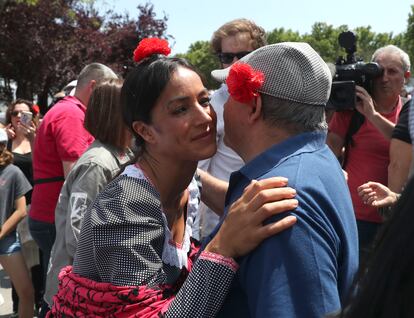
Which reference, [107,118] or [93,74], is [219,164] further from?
[93,74]

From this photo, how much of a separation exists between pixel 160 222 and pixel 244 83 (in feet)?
1.66

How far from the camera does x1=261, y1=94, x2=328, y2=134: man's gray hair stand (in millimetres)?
1501

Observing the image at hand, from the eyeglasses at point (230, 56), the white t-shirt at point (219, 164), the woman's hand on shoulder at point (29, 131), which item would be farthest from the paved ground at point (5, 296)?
the eyeglasses at point (230, 56)

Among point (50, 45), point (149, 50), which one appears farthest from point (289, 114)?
point (50, 45)

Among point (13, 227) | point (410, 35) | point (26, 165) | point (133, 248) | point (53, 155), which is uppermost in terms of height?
point (133, 248)

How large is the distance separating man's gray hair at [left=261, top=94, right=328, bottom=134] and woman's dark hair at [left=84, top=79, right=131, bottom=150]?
1408 millimetres

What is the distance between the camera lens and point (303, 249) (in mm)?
1272

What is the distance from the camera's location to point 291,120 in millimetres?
1504

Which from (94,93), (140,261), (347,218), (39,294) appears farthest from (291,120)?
(39,294)

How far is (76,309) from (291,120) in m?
0.85

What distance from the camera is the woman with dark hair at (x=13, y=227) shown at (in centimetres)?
433

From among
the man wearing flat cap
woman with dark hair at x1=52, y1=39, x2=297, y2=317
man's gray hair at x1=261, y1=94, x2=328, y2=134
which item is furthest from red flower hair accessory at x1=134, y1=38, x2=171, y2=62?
man's gray hair at x1=261, y1=94, x2=328, y2=134

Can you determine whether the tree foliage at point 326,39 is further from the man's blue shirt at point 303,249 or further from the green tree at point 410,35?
the man's blue shirt at point 303,249

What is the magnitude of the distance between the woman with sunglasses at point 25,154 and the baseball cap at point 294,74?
3.78 metres
